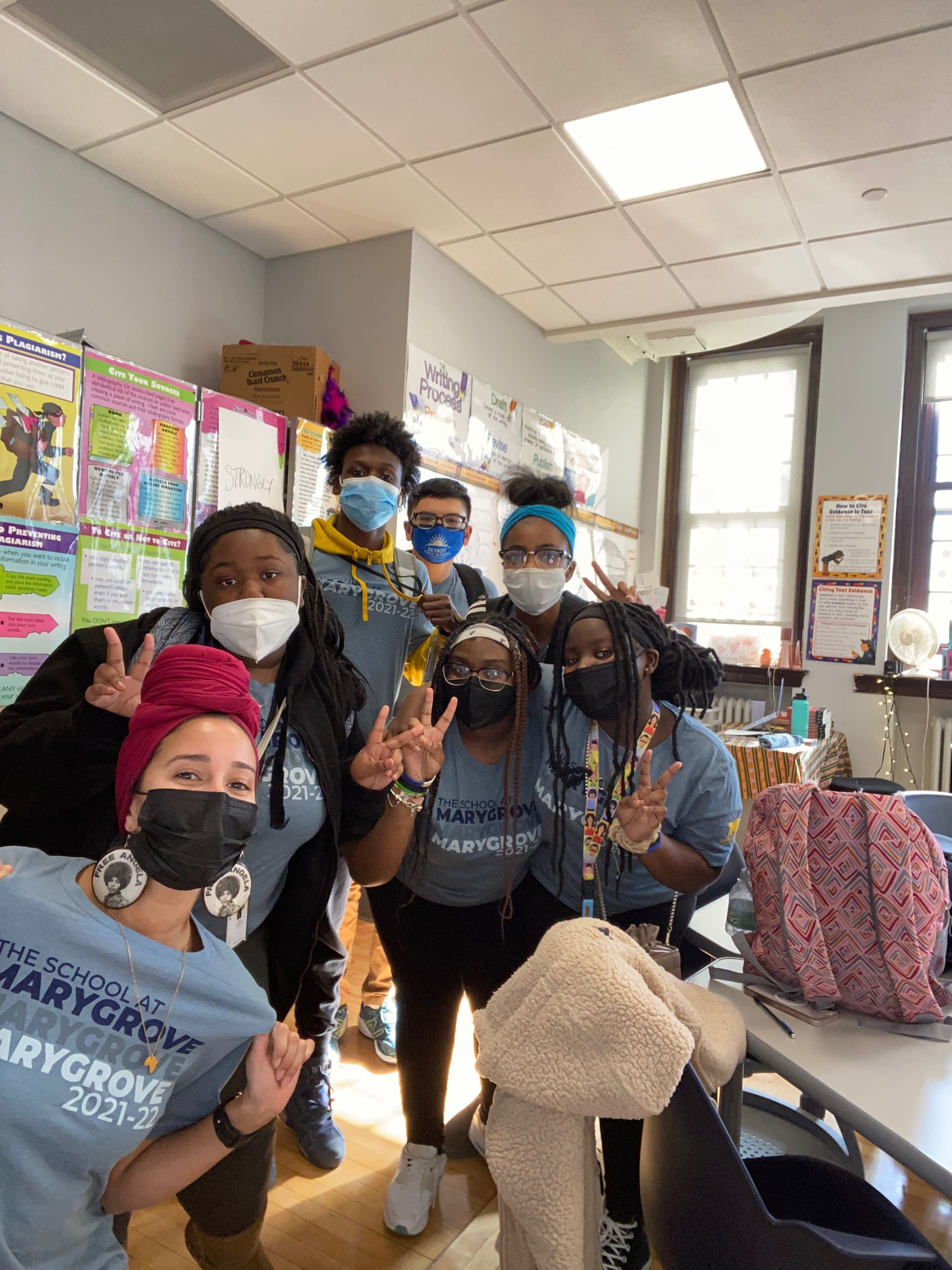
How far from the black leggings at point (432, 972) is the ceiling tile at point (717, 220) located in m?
2.82

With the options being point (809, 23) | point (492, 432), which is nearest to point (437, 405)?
point (492, 432)

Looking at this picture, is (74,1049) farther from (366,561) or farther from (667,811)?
(366,561)

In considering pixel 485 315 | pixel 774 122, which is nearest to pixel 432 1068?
pixel 774 122

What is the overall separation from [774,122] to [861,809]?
2.46m

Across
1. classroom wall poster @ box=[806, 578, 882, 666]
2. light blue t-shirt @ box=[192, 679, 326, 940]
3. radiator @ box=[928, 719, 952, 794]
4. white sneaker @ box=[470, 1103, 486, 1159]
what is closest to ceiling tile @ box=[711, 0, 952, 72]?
light blue t-shirt @ box=[192, 679, 326, 940]

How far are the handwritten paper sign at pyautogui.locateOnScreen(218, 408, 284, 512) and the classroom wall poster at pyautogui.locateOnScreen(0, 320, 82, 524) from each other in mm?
620

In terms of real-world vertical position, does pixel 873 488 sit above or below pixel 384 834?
above

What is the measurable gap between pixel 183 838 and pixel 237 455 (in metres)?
2.42

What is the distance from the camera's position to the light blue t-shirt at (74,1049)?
920mm

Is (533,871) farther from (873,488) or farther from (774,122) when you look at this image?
(873,488)

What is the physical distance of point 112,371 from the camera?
2.65 metres

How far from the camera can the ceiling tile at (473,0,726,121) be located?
2.25 m

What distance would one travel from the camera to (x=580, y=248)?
3.68 metres

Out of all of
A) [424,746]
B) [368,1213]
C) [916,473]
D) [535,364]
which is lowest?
[368,1213]
